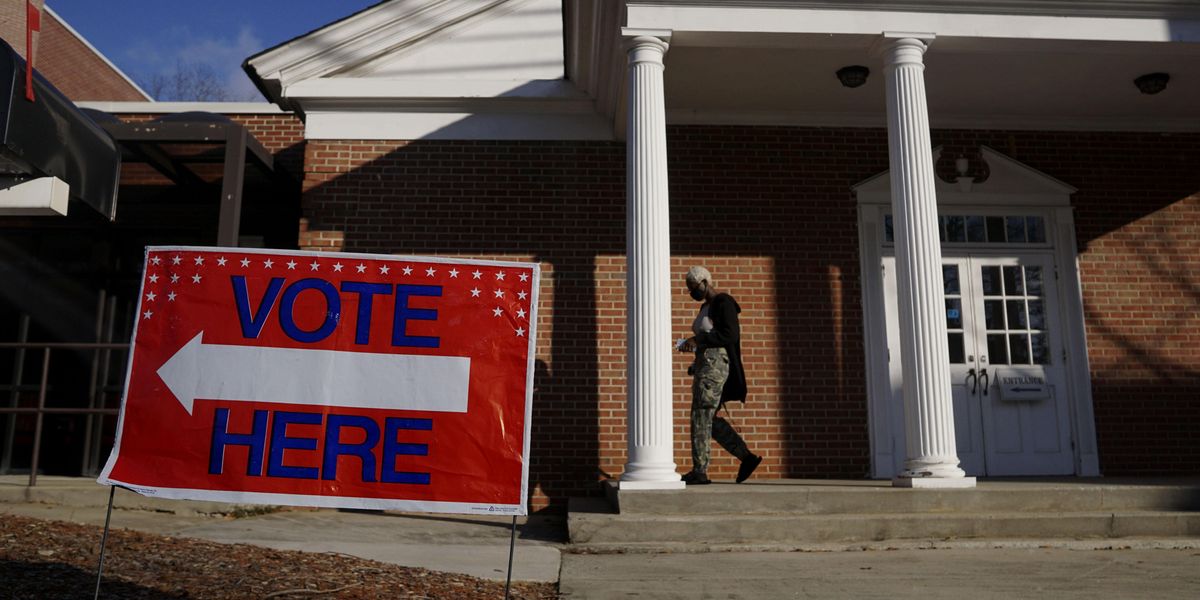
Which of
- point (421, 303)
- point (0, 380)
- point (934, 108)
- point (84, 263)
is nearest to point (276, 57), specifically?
point (84, 263)

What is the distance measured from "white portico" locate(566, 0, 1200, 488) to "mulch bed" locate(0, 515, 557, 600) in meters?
1.91

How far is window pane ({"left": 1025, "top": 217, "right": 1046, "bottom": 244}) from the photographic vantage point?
29.1 feet

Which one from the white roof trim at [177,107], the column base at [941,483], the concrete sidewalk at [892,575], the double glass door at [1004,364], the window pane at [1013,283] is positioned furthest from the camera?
the white roof trim at [177,107]

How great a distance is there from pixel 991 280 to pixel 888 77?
287 cm

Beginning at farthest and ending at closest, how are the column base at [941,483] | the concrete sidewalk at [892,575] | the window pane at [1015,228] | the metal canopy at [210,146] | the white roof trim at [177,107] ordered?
the white roof trim at [177,107], the window pane at [1015,228], the metal canopy at [210,146], the column base at [941,483], the concrete sidewalk at [892,575]

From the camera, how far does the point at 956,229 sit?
8859 mm

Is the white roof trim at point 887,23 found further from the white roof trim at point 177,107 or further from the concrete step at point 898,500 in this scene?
the white roof trim at point 177,107

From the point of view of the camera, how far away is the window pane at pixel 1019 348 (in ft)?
28.3

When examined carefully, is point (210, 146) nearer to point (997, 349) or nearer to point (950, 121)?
point (950, 121)

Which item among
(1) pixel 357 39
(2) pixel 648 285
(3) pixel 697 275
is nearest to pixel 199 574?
(2) pixel 648 285

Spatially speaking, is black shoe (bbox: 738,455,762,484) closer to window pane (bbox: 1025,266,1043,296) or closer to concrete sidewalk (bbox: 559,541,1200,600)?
concrete sidewalk (bbox: 559,541,1200,600)

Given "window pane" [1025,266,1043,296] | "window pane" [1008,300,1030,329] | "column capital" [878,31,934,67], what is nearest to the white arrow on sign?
"column capital" [878,31,934,67]

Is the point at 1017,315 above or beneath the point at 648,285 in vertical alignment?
above

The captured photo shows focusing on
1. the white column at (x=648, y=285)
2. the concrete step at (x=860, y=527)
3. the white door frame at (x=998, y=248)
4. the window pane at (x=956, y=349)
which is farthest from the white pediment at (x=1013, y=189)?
the concrete step at (x=860, y=527)
